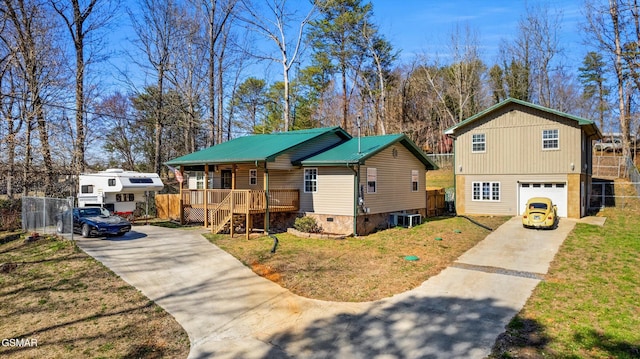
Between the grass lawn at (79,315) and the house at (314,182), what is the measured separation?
650 centimetres

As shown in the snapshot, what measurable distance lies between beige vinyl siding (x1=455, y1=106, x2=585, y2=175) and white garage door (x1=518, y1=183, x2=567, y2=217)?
820 mm

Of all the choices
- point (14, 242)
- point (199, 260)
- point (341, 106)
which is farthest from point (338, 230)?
point (341, 106)

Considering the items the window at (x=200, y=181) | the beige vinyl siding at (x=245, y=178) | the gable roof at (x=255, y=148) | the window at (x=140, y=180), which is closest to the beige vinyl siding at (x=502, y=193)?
the gable roof at (x=255, y=148)

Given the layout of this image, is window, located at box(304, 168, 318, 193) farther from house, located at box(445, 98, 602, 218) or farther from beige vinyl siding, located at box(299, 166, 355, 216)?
house, located at box(445, 98, 602, 218)

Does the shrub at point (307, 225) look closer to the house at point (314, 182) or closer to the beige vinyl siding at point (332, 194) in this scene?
the house at point (314, 182)

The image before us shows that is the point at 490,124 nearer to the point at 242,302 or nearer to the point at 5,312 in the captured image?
the point at 242,302

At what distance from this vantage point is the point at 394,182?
19.2 metres

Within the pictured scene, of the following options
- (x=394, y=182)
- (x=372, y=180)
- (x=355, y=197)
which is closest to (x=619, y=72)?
(x=394, y=182)

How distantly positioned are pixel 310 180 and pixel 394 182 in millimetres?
4488

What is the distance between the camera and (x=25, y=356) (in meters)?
6.60

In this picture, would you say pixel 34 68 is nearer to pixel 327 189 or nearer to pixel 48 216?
pixel 48 216

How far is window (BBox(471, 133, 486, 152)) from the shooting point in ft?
72.4

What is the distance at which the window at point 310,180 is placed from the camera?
17500 millimetres

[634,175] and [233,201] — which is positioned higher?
[634,175]
